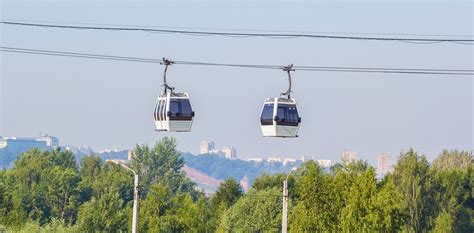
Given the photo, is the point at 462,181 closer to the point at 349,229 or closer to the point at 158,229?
the point at 158,229

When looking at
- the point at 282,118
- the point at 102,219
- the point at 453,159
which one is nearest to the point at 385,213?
the point at 282,118

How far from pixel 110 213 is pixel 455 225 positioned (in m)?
31.6

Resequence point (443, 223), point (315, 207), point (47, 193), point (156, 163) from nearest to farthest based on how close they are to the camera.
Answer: point (315, 207) < point (443, 223) < point (47, 193) < point (156, 163)

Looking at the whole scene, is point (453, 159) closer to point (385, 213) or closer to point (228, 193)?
point (228, 193)

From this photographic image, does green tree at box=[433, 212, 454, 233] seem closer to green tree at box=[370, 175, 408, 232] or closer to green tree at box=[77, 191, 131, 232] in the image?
green tree at box=[77, 191, 131, 232]

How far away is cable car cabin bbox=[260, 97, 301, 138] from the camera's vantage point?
4691 centimetres

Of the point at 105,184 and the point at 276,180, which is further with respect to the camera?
the point at 105,184

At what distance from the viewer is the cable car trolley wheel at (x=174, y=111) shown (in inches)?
1818

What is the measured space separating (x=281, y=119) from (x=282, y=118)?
58mm

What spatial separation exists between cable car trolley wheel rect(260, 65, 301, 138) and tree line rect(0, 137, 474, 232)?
14.0 meters

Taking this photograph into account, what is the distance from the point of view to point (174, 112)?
46188 millimetres

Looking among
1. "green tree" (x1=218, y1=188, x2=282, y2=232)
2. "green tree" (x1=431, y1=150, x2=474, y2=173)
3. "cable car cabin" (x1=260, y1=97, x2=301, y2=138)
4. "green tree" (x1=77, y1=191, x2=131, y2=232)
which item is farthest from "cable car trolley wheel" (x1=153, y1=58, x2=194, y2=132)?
"green tree" (x1=431, y1=150, x2=474, y2=173)

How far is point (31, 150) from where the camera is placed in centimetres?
16262

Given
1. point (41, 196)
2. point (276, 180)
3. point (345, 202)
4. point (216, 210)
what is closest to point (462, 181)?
point (276, 180)
